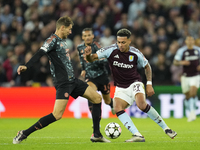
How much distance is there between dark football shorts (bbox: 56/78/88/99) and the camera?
6.67 meters

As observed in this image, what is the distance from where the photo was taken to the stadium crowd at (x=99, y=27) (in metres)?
14.2

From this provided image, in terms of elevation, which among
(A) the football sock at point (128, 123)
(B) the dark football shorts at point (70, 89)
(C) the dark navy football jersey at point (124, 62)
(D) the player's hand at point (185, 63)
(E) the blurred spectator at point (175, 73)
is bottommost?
(A) the football sock at point (128, 123)

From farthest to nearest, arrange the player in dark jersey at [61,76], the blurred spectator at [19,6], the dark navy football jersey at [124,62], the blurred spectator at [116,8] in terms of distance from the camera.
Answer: the blurred spectator at [19,6], the blurred spectator at [116,8], the dark navy football jersey at [124,62], the player in dark jersey at [61,76]

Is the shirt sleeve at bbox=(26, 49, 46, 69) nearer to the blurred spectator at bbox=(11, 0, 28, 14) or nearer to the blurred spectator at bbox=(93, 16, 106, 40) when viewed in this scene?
the blurred spectator at bbox=(93, 16, 106, 40)

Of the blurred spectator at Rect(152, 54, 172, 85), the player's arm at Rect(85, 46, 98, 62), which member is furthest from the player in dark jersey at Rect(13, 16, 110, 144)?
the blurred spectator at Rect(152, 54, 172, 85)

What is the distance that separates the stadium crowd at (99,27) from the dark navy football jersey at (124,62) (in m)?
6.64

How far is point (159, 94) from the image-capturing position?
1348 cm

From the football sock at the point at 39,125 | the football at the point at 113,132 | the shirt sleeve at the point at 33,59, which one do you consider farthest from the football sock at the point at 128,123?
the shirt sleeve at the point at 33,59

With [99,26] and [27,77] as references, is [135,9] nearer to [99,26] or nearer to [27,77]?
[99,26]

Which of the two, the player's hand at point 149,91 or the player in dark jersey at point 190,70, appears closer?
the player's hand at point 149,91

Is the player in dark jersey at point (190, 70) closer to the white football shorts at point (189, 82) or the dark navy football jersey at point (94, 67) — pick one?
the white football shorts at point (189, 82)

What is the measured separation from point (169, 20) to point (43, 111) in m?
6.89

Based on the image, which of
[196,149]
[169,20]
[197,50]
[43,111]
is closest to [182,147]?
[196,149]

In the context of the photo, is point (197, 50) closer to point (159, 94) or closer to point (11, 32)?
point (159, 94)
